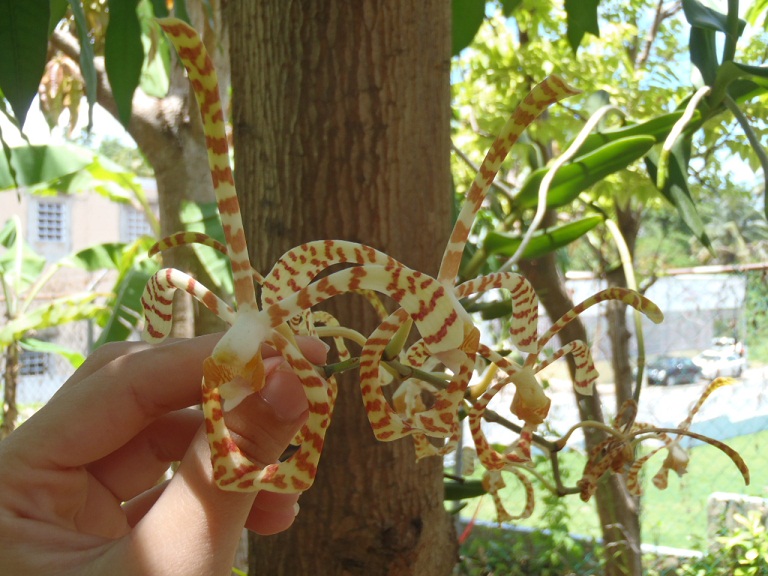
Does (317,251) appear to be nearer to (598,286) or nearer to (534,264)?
(534,264)

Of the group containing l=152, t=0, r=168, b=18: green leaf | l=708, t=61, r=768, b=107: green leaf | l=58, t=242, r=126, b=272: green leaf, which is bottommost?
l=58, t=242, r=126, b=272: green leaf

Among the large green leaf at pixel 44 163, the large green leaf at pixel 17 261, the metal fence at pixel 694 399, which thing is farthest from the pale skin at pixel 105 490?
the large green leaf at pixel 17 261

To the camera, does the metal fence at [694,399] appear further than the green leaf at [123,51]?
Yes

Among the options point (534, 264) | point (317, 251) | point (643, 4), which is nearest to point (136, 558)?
point (317, 251)

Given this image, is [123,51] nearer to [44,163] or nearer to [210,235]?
[210,235]

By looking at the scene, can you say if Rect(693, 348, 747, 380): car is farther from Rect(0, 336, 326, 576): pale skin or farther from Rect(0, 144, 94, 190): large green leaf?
Rect(0, 336, 326, 576): pale skin

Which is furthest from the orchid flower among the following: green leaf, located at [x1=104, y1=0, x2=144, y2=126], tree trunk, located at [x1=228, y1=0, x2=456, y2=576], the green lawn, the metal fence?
the green lawn

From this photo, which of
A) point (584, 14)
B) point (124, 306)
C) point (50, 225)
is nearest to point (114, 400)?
point (584, 14)

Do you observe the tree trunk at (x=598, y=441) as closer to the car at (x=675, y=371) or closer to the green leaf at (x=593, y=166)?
the green leaf at (x=593, y=166)
